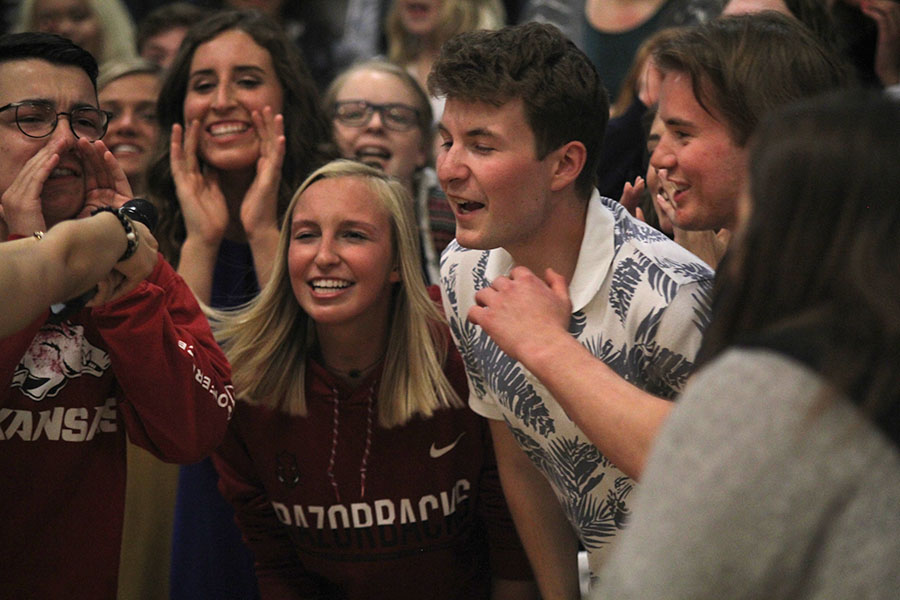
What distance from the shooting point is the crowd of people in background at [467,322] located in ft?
3.81

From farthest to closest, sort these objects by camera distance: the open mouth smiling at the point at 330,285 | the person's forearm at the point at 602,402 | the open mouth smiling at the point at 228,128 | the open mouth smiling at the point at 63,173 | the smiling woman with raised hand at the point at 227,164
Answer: the open mouth smiling at the point at 228,128 → the smiling woman with raised hand at the point at 227,164 → the open mouth smiling at the point at 330,285 → the open mouth smiling at the point at 63,173 → the person's forearm at the point at 602,402

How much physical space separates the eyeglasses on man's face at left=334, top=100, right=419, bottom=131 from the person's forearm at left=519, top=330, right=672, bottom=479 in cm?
215

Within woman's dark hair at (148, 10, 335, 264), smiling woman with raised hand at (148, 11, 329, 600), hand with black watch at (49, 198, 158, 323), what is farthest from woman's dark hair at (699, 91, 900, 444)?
woman's dark hair at (148, 10, 335, 264)

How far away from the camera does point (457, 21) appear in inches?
185

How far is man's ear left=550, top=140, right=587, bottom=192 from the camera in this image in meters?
2.34

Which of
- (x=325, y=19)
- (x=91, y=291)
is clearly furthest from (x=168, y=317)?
(x=325, y=19)

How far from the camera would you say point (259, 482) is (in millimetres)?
2873

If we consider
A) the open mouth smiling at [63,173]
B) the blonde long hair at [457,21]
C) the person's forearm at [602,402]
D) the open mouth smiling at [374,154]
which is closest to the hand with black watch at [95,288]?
the open mouth smiling at [63,173]

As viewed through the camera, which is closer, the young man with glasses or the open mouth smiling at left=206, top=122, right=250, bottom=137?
the young man with glasses

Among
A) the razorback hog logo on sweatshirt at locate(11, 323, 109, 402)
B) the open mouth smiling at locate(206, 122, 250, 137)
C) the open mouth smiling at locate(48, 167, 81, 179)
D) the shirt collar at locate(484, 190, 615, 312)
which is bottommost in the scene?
the razorback hog logo on sweatshirt at locate(11, 323, 109, 402)

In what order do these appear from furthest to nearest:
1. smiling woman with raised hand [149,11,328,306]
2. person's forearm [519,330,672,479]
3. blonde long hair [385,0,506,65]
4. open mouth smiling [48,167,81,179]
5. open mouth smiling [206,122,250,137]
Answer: blonde long hair [385,0,506,65] → open mouth smiling [206,122,250,137] → smiling woman with raised hand [149,11,328,306] → open mouth smiling [48,167,81,179] → person's forearm [519,330,672,479]

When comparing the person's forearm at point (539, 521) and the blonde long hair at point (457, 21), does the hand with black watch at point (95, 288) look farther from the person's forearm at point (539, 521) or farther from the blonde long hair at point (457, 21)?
the blonde long hair at point (457, 21)

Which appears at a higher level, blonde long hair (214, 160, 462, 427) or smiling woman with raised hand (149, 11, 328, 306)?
smiling woman with raised hand (149, 11, 328, 306)

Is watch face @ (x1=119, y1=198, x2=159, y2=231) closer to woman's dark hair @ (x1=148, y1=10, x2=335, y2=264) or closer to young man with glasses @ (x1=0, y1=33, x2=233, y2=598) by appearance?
young man with glasses @ (x1=0, y1=33, x2=233, y2=598)
